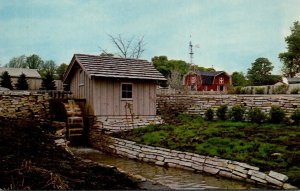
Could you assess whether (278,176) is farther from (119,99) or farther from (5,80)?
(5,80)

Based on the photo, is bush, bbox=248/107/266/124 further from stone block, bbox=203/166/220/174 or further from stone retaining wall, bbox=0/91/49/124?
stone retaining wall, bbox=0/91/49/124

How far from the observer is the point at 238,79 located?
1483 inches

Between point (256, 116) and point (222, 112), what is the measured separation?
57.2 inches

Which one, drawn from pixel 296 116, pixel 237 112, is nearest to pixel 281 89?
pixel 237 112

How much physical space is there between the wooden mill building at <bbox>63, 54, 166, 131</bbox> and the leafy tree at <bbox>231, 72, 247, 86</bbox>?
2193 centimetres

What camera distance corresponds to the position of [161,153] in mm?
10375

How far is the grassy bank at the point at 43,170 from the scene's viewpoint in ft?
18.4

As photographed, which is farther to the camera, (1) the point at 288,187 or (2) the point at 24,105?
(2) the point at 24,105

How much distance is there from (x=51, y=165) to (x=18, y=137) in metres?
2.26

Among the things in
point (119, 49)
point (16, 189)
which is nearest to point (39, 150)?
point (16, 189)

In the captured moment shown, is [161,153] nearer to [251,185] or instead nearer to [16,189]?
[251,185]

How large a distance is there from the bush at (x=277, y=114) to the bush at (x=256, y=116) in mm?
291

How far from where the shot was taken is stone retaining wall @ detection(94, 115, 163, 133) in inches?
530

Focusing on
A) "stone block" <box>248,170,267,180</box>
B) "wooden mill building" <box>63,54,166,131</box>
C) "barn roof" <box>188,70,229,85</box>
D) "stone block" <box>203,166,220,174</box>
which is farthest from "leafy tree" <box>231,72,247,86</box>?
"stone block" <box>248,170,267,180</box>
